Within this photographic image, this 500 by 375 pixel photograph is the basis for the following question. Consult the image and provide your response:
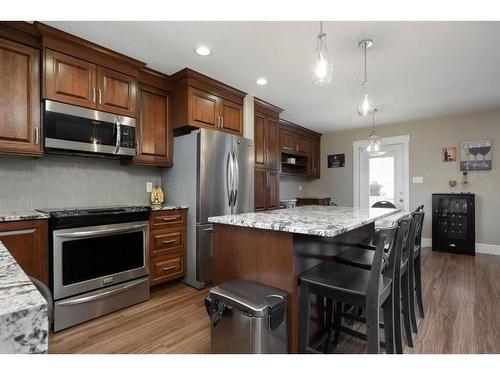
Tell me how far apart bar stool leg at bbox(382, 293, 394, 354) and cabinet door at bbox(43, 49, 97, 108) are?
2.82 meters

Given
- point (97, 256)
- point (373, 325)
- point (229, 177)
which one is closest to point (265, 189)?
point (229, 177)

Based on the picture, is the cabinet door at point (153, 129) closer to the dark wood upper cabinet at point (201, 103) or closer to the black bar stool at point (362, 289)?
the dark wood upper cabinet at point (201, 103)

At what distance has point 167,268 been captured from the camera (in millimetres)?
2814

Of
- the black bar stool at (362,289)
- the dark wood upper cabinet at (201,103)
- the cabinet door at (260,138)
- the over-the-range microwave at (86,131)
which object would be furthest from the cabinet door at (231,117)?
the black bar stool at (362,289)

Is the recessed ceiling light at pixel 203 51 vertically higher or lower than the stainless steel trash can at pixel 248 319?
higher

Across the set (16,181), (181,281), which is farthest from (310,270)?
(16,181)

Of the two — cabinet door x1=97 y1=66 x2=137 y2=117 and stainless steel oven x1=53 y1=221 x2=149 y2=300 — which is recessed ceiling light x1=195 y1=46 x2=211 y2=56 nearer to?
cabinet door x1=97 y1=66 x2=137 y2=117

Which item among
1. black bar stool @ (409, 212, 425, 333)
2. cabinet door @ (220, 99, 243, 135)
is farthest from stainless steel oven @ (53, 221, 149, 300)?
black bar stool @ (409, 212, 425, 333)

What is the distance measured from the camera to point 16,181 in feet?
7.66

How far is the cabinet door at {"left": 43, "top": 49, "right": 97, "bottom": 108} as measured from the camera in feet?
7.18

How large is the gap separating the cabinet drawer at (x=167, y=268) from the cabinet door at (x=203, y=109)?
152cm

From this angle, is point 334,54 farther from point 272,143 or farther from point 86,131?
point 86,131

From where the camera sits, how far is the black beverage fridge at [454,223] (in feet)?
13.9

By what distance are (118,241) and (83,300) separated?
522mm
